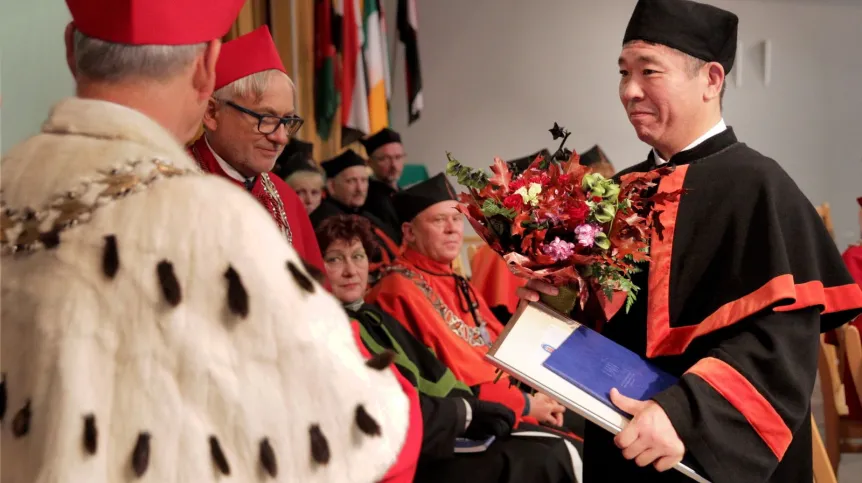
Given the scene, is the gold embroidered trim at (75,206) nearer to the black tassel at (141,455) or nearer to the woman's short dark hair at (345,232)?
the black tassel at (141,455)

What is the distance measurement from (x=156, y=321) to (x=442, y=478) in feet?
6.79

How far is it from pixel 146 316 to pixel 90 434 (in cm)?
18

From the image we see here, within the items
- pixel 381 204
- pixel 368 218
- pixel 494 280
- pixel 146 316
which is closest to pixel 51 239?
pixel 146 316

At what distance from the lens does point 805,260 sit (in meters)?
1.76

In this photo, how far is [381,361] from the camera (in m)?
1.27

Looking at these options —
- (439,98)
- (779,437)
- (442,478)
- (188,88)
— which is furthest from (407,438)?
(439,98)

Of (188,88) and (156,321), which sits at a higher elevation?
(188,88)

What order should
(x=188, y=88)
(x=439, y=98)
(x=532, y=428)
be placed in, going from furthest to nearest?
1. (x=439, y=98)
2. (x=532, y=428)
3. (x=188, y=88)

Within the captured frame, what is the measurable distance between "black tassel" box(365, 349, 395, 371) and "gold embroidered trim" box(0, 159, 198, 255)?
0.40m

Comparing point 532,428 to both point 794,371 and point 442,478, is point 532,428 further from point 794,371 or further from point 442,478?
point 794,371

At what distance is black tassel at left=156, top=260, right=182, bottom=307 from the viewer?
3.65 feet

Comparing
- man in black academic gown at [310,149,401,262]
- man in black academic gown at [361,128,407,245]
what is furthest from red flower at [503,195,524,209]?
man in black academic gown at [361,128,407,245]

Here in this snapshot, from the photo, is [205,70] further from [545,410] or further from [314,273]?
[545,410]

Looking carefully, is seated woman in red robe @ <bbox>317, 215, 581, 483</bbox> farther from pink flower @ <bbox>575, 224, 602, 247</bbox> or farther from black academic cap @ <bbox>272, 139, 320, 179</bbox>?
black academic cap @ <bbox>272, 139, 320, 179</bbox>
